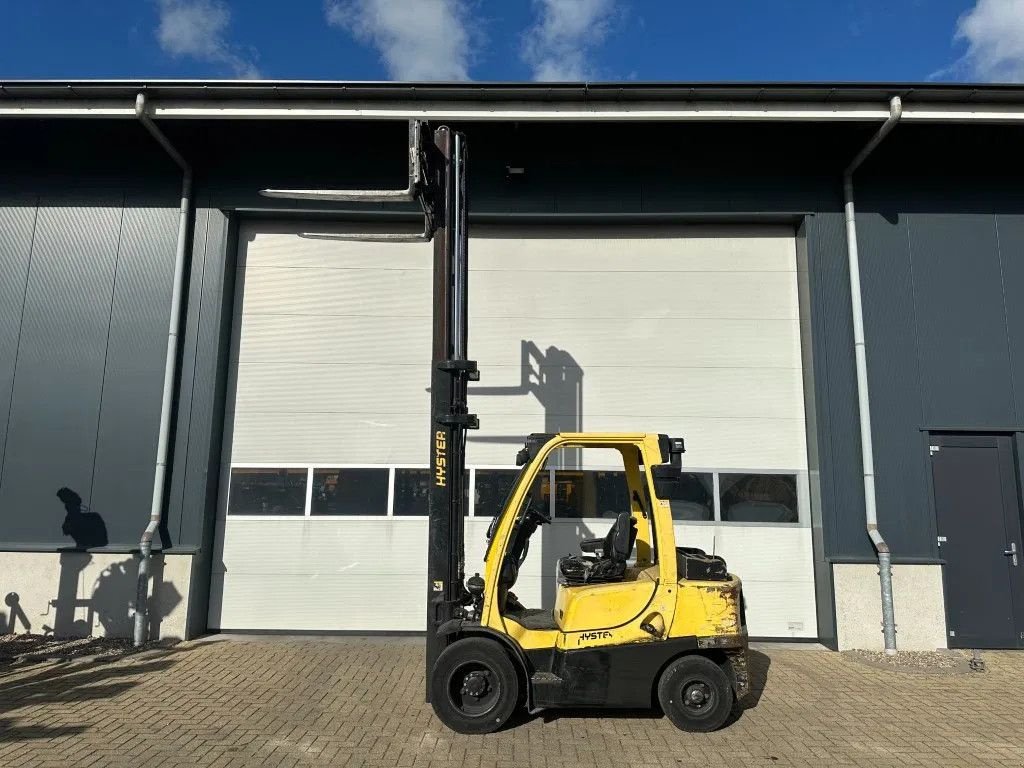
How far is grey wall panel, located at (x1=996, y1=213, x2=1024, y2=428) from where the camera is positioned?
7.64 m

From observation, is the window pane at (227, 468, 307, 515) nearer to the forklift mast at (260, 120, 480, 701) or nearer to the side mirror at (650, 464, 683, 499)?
the forklift mast at (260, 120, 480, 701)

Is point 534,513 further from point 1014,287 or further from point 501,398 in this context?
point 1014,287

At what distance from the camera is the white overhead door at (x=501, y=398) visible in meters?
7.75

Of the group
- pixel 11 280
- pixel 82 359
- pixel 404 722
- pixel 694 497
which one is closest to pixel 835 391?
pixel 694 497

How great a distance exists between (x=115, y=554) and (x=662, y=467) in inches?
267

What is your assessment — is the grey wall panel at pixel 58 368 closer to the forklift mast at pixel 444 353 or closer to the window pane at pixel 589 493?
the forklift mast at pixel 444 353

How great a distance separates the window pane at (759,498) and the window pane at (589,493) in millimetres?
1327

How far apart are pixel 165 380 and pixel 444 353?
4.54 m

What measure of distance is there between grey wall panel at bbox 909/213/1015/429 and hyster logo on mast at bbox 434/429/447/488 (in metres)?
6.26

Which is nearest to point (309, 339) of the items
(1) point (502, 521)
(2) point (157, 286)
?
(2) point (157, 286)

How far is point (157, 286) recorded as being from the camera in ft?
26.5

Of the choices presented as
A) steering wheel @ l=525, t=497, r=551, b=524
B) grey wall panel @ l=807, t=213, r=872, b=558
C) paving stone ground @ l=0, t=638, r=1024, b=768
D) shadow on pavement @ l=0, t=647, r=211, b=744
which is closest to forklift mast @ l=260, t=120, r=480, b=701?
steering wheel @ l=525, t=497, r=551, b=524

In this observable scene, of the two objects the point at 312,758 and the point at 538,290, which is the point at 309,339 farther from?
the point at 312,758

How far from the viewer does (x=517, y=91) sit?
24.5 ft
